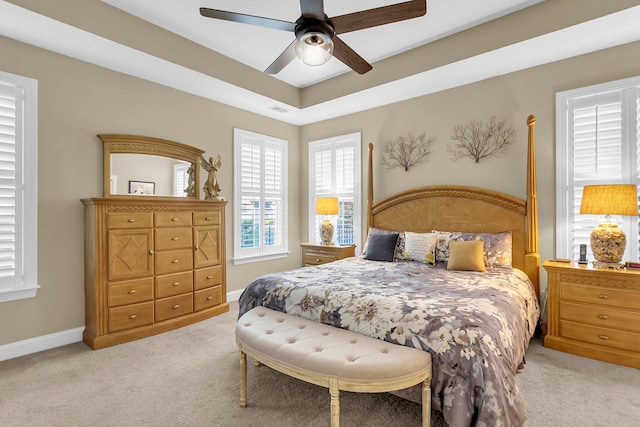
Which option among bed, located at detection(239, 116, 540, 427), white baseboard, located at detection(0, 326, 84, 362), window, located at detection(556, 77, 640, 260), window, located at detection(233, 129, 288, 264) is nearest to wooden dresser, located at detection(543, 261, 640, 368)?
bed, located at detection(239, 116, 540, 427)

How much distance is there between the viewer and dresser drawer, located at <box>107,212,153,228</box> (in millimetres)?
3109

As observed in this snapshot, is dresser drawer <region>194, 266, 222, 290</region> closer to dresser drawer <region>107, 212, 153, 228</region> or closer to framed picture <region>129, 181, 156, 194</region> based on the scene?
dresser drawer <region>107, 212, 153, 228</region>

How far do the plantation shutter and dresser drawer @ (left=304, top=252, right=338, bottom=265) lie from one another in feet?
10.5

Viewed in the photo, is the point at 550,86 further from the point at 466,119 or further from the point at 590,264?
the point at 590,264

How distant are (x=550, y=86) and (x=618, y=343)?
2.51 meters

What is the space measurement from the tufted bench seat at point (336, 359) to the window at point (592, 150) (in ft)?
8.37

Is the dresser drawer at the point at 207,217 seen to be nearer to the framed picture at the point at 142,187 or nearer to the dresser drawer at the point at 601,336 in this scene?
the framed picture at the point at 142,187

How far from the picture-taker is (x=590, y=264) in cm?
289

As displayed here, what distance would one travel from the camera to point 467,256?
3090 millimetres

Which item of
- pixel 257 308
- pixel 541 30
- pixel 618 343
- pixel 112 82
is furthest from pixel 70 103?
pixel 618 343

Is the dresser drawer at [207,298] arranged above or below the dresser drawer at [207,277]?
below

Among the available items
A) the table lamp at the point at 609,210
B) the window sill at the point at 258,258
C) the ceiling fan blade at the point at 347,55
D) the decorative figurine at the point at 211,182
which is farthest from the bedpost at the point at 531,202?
the decorative figurine at the point at 211,182

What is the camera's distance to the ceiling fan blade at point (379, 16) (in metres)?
2.01

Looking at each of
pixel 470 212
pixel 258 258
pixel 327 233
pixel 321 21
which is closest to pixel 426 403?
pixel 321 21
